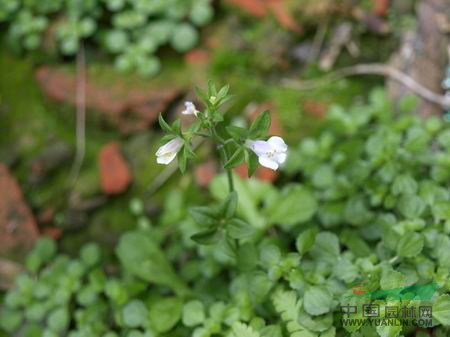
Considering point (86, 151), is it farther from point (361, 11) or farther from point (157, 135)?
point (361, 11)

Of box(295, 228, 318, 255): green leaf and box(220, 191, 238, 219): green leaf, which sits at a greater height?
box(220, 191, 238, 219): green leaf

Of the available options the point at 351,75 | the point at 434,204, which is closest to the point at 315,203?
the point at 434,204

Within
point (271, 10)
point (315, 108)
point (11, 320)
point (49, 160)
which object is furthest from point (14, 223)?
point (271, 10)

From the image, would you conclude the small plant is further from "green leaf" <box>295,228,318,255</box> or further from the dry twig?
the dry twig

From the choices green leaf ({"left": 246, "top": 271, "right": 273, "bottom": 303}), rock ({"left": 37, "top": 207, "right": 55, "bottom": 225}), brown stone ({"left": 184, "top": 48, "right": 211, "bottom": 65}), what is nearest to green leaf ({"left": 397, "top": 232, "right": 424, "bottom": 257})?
green leaf ({"left": 246, "top": 271, "right": 273, "bottom": 303})

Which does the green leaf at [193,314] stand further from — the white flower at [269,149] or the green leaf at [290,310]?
the white flower at [269,149]

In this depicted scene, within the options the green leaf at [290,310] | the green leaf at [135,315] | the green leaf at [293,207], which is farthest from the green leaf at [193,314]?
the green leaf at [293,207]
